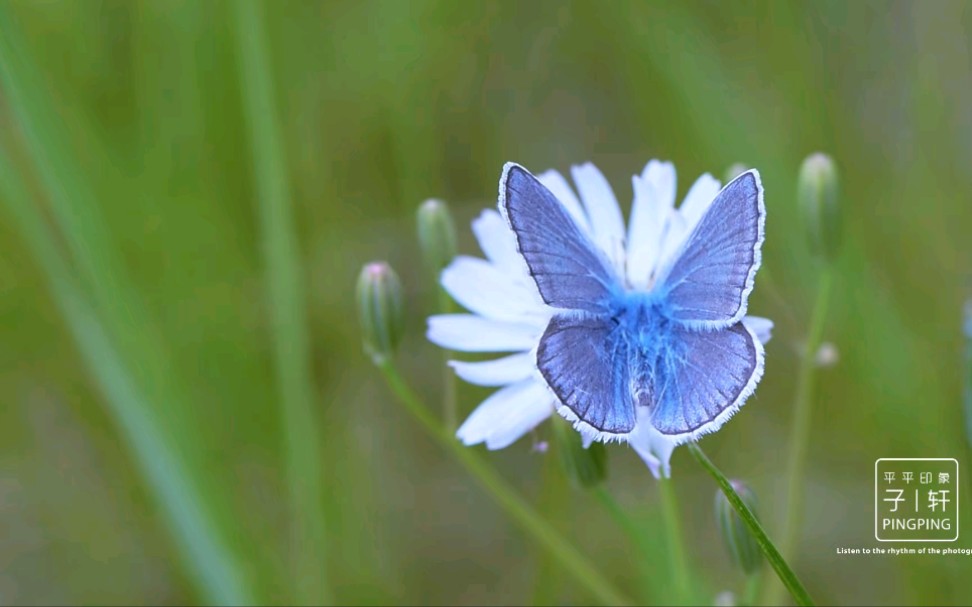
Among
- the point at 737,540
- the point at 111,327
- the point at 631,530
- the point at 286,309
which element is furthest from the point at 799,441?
the point at 111,327

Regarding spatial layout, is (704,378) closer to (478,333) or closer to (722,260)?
(722,260)

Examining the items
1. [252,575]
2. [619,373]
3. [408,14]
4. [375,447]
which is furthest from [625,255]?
[408,14]

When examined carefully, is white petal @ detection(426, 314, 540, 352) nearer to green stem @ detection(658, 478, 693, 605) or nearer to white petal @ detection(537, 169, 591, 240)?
white petal @ detection(537, 169, 591, 240)

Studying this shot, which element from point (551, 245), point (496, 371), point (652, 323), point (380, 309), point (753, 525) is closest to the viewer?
point (753, 525)

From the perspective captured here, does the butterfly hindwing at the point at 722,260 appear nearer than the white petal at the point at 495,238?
Yes

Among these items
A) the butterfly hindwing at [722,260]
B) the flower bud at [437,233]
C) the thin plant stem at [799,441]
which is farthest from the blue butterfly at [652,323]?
the flower bud at [437,233]

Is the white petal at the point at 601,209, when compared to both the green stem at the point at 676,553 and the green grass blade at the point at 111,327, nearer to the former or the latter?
the green stem at the point at 676,553

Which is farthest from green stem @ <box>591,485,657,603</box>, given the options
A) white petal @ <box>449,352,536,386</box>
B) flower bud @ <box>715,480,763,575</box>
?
white petal @ <box>449,352,536,386</box>

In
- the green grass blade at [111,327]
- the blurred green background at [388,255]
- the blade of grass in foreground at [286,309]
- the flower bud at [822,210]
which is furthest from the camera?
the blurred green background at [388,255]
